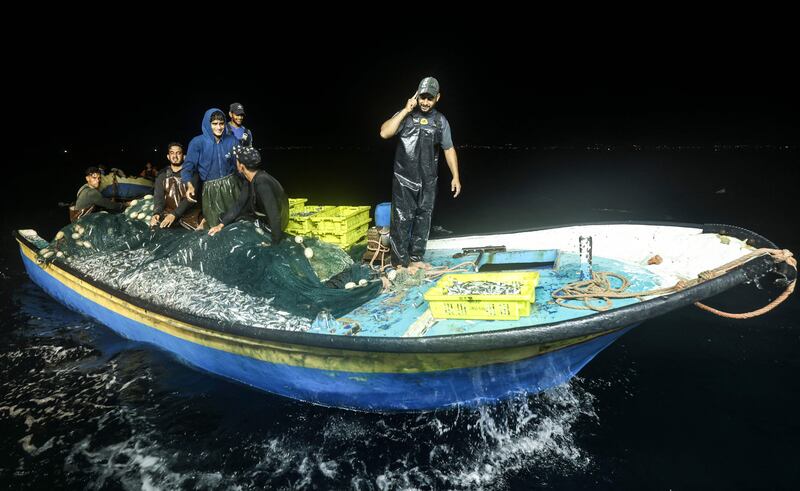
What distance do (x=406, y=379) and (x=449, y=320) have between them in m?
0.83

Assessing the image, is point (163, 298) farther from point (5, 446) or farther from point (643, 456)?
point (643, 456)

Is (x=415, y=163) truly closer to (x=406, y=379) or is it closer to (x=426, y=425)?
(x=406, y=379)

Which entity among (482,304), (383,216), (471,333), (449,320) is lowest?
(449,320)

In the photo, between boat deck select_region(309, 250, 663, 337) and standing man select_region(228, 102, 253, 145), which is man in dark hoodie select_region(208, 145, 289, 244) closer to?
standing man select_region(228, 102, 253, 145)

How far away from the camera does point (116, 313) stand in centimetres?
765

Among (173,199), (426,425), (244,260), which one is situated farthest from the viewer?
(173,199)

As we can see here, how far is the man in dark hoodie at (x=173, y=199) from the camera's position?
8.25 meters

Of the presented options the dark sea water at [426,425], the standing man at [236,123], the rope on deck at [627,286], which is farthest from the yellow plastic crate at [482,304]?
the standing man at [236,123]

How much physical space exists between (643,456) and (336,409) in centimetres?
385

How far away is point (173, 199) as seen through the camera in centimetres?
838

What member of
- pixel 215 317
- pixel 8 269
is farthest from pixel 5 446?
pixel 8 269

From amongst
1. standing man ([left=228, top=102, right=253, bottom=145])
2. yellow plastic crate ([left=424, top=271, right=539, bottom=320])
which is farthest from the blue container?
standing man ([left=228, top=102, right=253, bottom=145])

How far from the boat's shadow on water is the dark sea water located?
0.02 m

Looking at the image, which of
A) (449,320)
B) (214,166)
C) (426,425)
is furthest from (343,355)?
(214,166)
